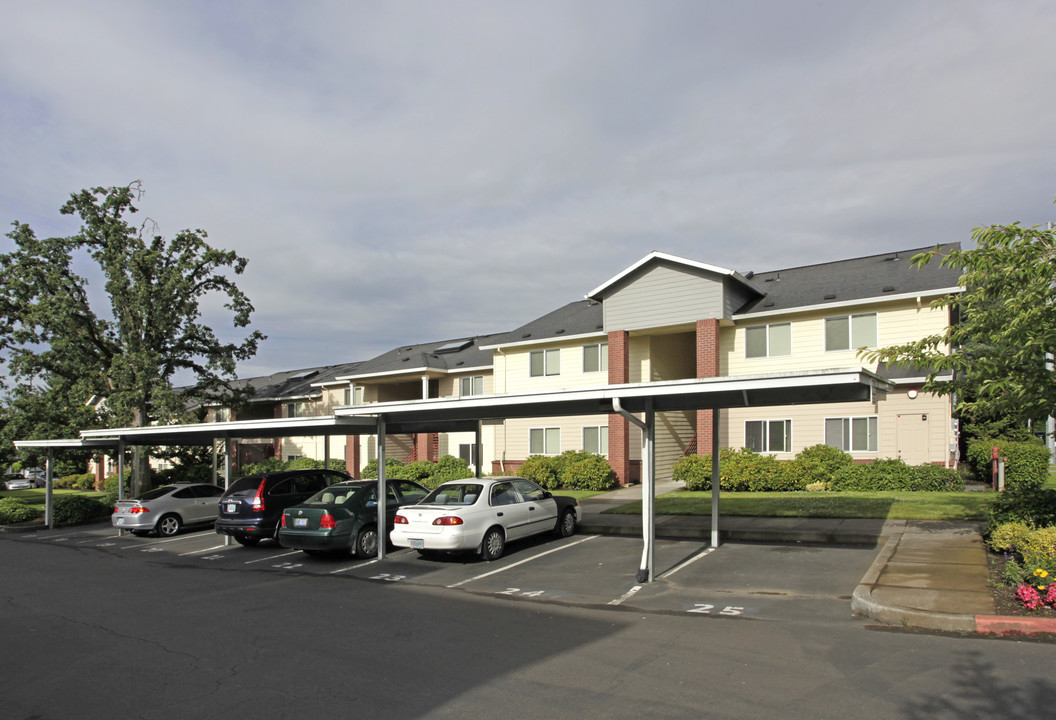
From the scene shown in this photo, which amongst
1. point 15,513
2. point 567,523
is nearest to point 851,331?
point 567,523

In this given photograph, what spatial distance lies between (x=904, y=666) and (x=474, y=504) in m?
8.01

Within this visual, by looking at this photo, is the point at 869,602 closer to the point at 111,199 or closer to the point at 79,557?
the point at 79,557

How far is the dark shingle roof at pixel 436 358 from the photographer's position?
35562 millimetres

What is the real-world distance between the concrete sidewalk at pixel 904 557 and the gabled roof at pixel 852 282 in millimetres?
10162

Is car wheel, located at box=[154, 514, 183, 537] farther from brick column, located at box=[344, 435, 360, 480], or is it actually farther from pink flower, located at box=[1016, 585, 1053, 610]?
pink flower, located at box=[1016, 585, 1053, 610]

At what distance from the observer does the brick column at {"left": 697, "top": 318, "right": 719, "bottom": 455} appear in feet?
81.7

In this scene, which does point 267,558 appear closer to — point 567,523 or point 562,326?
point 567,523

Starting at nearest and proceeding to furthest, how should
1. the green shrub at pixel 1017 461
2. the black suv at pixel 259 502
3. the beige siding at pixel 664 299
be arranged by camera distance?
1. the black suv at pixel 259 502
2. the green shrub at pixel 1017 461
3. the beige siding at pixel 664 299

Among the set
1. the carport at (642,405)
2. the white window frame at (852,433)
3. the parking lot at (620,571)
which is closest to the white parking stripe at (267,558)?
the parking lot at (620,571)

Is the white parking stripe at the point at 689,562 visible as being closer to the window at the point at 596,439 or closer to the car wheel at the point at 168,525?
the car wheel at the point at 168,525

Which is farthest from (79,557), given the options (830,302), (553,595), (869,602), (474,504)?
(830,302)

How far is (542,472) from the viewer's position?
89.5 ft

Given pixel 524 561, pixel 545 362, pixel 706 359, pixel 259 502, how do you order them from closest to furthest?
pixel 524 561 → pixel 259 502 → pixel 706 359 → pixel 545 362

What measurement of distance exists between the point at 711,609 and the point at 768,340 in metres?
17.3
